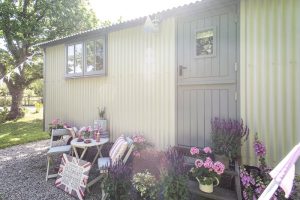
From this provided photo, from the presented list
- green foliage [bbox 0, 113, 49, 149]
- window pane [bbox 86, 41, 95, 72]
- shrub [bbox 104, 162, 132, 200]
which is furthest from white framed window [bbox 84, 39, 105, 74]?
green foliage [bbox 0, 113, 49, 149]

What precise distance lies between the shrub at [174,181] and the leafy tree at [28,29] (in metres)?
12.7

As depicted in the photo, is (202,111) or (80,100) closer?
(202,111)

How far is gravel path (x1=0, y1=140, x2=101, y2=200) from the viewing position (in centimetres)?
409

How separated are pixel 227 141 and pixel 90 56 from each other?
15.6 ft

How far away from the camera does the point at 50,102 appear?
804 centimetres

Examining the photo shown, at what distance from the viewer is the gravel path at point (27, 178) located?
13.4 ft

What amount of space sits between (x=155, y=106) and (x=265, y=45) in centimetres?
256

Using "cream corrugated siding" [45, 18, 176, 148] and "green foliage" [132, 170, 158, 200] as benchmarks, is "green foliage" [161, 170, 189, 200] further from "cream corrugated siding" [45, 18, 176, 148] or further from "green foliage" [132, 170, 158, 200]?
"cream corrugated siding" [45, 18, 176, 148]

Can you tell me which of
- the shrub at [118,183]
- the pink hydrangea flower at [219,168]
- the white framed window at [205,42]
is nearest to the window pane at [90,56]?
the white framed window at [205,42]

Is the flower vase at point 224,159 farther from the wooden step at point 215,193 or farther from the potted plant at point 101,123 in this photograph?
the potted plant at point 101,123

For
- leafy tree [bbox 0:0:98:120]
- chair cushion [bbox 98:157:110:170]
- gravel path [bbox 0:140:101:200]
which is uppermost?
leafy tree [bbox 0:0:98:120]

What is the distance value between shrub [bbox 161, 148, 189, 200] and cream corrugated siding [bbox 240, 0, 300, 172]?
147 centimetres

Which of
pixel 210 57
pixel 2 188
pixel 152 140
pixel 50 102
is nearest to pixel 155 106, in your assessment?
pixel 152 140

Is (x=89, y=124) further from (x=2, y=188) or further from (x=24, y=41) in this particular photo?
(x=24, y=41)
